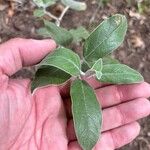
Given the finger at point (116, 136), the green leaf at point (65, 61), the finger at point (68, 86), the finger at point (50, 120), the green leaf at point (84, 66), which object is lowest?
the finger at point (116, 136)

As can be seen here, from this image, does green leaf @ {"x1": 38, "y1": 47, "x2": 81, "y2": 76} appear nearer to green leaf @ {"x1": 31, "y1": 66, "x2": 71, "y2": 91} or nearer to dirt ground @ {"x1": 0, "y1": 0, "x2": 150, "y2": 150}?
green leaf @ {"x1": 31, "y1": 66, "x2": 71, "y2": 91}

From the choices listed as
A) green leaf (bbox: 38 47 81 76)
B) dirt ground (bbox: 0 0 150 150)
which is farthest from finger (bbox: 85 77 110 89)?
dirt ground (bbox: 0 0 150 150)

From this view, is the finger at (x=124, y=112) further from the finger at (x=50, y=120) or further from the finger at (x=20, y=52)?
the finger at (x=20, y=52)

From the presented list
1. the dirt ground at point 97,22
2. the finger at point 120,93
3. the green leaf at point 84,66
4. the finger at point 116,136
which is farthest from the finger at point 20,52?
the dirt ground at point 97,22

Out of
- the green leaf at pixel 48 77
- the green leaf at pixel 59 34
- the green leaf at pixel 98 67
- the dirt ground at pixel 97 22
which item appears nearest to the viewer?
the green leaf at pixel 98 67

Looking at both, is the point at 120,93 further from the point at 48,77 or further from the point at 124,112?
the point at 48,77

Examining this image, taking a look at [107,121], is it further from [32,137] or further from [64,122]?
[32,137]

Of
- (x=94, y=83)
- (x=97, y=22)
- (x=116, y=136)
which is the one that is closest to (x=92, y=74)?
(x=94, y=83)
